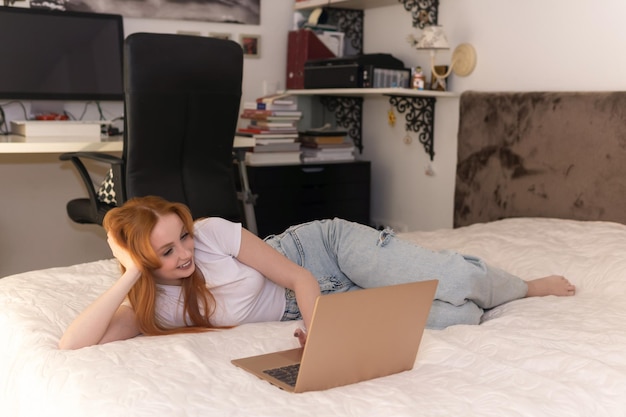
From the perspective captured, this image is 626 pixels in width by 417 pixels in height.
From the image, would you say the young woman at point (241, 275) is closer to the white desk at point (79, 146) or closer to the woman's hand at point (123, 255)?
the woman's hand at point (123, 255)

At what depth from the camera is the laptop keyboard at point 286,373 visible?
4.39 ft

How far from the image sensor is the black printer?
11.1 ft

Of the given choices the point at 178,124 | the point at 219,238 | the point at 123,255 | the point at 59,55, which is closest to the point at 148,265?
the point at 123,255

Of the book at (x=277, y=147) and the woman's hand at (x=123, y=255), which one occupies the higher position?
the book at (x=277, y=147)

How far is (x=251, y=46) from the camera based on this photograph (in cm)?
380

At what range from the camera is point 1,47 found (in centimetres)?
311

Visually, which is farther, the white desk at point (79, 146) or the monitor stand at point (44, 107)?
the monitor stand at point (44, 107)

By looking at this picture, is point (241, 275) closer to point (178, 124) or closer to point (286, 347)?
point (286, 347)

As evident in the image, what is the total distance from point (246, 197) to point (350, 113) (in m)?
1.09

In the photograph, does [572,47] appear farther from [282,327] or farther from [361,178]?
[282,327]

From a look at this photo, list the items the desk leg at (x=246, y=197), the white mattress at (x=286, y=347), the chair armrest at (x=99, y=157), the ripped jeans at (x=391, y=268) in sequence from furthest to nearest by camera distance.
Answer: the desk leg at (x=246, y=197), the chair armrest at (x=99, y=157), the ripped jeans at (x=391, y=268), the white mattress at (x=286, y=347)

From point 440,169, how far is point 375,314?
2197mm

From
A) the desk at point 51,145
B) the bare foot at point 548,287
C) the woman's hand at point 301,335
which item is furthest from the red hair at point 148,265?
the desk at point 51,145

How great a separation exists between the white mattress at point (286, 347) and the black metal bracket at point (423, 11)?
171cm
